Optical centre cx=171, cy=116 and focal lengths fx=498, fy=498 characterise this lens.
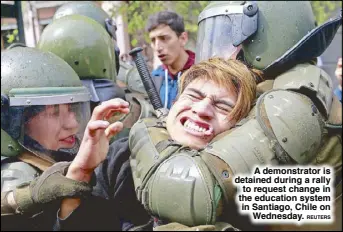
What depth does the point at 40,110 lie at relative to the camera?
1685mm

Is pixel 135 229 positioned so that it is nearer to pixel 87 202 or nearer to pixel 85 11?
pixel 87 202

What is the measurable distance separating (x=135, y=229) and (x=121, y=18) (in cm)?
409

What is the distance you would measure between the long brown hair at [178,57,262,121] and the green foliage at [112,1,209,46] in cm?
333

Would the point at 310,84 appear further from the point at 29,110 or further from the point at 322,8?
the point at 322,8

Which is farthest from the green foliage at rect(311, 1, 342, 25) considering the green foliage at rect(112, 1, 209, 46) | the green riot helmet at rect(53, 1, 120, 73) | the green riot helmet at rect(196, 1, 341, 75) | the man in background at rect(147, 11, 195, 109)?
the green riot helmet at rect(196, 1, 341, 75)

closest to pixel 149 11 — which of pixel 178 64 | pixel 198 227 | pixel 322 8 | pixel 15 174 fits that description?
pixel 322 8

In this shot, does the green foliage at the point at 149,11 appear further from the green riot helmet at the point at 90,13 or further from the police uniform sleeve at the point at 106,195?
the police uniform sleeve at the point at 106,195

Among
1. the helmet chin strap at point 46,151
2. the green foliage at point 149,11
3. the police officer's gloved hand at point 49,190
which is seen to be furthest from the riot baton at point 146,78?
the green foliage at point 149,11

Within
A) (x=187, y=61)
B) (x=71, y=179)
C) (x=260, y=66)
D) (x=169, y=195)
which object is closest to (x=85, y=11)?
(x=187, y=61)

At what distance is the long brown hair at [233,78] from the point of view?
4.67ft

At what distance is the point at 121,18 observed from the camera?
5.51 metres

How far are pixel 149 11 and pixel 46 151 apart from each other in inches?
141

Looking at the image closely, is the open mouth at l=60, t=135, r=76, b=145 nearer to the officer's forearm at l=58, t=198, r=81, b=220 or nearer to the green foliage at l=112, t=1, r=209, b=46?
the officer's forearm at l=58, t=198, r=81, b=220

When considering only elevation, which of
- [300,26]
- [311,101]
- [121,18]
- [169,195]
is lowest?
[121,18]
